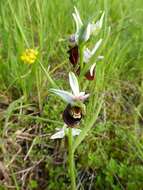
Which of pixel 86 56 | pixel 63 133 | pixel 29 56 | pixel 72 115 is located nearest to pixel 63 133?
pixel 63 133

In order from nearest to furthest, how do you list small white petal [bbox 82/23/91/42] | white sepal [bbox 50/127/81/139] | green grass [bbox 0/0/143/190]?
small white petal [bbox 82/23/91/42], white sepal [bbox 50/127/81/139], green grass [bbox 0/0/143/190]

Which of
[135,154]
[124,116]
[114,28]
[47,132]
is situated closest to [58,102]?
[47,132]

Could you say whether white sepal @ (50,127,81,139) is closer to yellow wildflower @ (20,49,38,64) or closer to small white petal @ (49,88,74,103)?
small white petal @ (49,88,74,103)

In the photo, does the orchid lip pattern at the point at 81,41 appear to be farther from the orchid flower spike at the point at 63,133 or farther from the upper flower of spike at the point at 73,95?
the orchid flower spike at the point at 63,133

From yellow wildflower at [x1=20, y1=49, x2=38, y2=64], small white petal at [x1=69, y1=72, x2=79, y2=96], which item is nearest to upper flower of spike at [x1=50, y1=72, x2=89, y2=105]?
small white petal at [x1=69, y1=72, x2=79, y2=96]

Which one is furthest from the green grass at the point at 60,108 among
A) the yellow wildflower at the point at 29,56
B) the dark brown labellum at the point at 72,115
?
the dark brown labellum at the point at 72,115
